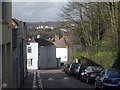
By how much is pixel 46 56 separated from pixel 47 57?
40 centimetres

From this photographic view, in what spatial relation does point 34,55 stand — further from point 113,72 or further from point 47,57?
point 113,72

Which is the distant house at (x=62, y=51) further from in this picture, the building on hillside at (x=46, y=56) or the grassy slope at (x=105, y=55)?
the grassy slope at (x=105, y=55)

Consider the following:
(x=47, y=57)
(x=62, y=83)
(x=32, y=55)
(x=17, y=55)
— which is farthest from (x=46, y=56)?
(x=17, y=55)

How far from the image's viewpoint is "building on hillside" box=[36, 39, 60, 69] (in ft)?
199

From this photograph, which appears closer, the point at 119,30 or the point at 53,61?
the point at 119,30

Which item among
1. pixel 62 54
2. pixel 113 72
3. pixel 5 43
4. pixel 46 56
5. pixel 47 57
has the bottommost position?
pixel 113 72

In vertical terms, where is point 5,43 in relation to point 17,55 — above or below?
above

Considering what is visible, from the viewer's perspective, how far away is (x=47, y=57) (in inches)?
2459

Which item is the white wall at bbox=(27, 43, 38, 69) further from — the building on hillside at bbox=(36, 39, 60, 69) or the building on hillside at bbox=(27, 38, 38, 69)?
the building on hillside at bbox=(36, 39, 60, 69)

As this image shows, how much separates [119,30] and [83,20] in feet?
60.2

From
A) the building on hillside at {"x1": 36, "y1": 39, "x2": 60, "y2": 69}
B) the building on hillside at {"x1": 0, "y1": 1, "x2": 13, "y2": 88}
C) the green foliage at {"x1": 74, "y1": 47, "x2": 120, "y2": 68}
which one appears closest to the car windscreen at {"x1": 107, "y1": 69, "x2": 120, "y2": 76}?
the building on hillside at {"x1": 0, "y1": 1, "x2": 13, "y2": 88}

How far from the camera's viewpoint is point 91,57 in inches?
1491

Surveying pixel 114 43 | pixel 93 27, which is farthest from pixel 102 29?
pixel 114 43

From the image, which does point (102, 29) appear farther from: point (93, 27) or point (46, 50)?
point (46, 50)
